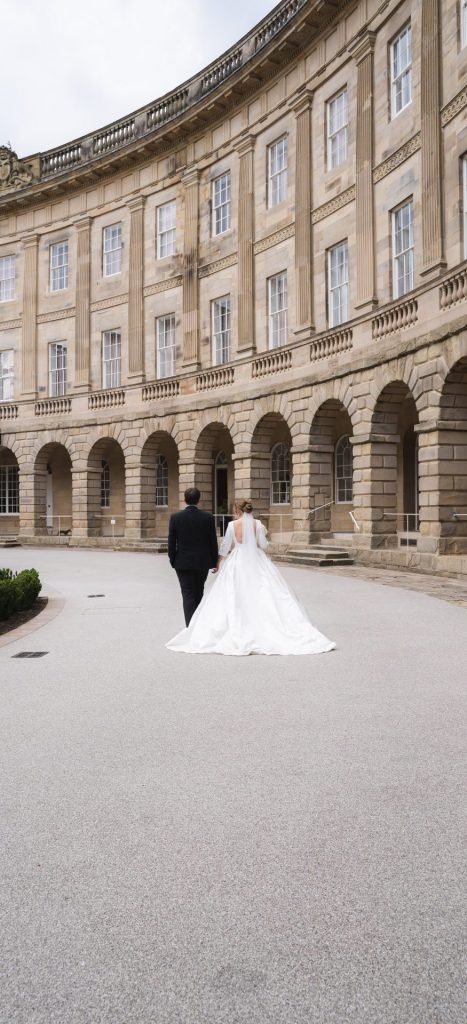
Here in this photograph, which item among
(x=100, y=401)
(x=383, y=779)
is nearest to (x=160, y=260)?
(x=100, y=401)

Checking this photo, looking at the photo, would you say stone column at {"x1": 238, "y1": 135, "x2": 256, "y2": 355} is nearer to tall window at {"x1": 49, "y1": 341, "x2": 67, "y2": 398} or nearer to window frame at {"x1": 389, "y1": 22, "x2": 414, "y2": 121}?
window frame at {"x1": 389, "y1": 22, "x2": 414, "y2": 121}

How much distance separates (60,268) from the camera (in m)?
34.8

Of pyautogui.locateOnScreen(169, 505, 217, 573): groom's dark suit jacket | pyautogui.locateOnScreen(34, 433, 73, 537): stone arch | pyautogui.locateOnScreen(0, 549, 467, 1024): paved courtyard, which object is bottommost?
pyautogui.locateOnScreen(0, 549, 467, 1024): paved courtyard

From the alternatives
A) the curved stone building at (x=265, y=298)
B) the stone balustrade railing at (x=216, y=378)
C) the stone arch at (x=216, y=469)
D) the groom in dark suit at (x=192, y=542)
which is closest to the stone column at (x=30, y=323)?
the curved stone building at (x=265, y=298)

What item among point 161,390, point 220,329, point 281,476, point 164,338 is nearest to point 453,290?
point 220,329

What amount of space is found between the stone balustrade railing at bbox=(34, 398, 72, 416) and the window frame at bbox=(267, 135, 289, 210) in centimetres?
1275

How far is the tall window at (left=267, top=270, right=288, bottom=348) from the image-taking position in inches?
1006

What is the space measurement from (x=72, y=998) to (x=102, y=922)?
0.40m

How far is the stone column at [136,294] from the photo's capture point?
103 feet

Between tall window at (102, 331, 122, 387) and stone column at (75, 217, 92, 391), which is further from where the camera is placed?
stone column at (75, 217, 92, 391)

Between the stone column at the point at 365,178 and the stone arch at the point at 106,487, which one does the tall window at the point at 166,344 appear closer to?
→ the stone arch at the point at 106,487

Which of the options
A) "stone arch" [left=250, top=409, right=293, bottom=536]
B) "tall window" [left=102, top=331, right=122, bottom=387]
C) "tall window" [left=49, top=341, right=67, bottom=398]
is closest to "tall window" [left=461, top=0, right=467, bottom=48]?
"stone arch" [left=250, top=409, right=293, bottom=536]

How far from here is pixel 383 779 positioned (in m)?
4.16

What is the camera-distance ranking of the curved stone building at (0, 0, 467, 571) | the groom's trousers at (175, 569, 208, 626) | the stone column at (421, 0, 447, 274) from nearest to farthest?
the groom's trousers at (175, 569, 208, 626)
the stone column at (421, 0, 447, 274)
the curved stone building at (0, 0, 467, 571)
